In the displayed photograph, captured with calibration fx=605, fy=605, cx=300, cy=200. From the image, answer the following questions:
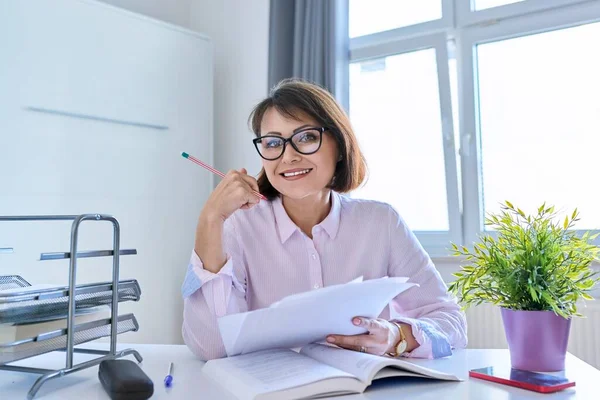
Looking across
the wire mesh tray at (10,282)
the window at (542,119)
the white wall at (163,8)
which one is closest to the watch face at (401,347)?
the wire mesh tray at (10,282)

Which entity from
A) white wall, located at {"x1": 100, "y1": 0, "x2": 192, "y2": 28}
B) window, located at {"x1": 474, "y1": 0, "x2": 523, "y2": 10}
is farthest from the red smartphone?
white wall, located at {"x1": 100, "y1": 0, "x2": 192, "y2": 28}

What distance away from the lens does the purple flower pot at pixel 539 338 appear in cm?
99

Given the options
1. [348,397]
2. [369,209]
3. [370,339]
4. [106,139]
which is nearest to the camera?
[348,397]

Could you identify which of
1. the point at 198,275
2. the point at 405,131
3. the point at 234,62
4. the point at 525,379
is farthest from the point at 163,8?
the point at 525,379

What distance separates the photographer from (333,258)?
1.51 meters

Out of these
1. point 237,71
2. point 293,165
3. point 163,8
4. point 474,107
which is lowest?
point 293,165

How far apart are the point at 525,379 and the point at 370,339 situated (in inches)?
11.4

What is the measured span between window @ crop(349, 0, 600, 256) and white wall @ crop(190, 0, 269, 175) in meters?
0.48

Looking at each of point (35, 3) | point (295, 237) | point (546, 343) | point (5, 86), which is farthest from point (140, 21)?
point (546, 343)

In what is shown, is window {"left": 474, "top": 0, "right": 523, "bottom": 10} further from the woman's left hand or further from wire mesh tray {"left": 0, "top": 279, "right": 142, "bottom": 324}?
wire mesh tray {"left": 0, "top": 279, "right": 142, "bottom": 324}

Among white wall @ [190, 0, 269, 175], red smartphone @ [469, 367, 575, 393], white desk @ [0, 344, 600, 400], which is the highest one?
white wall @ [190, 0, 269, 175]

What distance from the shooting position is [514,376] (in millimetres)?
969

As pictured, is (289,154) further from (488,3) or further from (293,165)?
(488,3)

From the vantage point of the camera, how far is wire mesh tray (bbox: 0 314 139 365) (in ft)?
3.03
